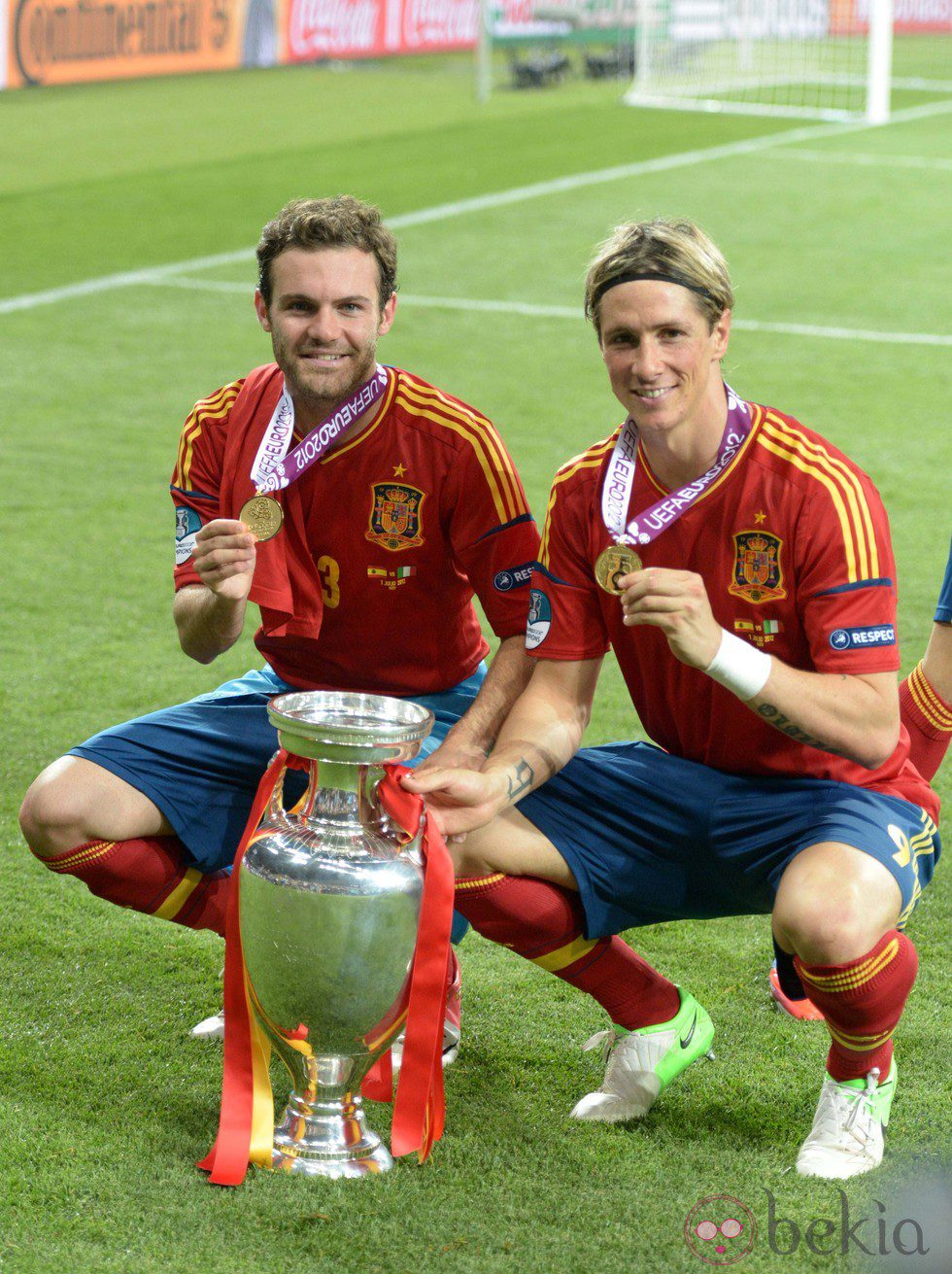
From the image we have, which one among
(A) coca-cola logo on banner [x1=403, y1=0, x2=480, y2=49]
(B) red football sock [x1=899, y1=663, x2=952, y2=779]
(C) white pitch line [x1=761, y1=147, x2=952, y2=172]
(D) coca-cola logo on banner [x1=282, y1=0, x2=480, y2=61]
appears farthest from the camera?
(A) coca-cola logo on banner [x1=403, y1=0, x2=480, y2=49]

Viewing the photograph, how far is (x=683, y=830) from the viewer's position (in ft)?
10.00

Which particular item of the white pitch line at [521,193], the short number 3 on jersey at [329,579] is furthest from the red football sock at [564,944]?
the white pitch line at [521,193]

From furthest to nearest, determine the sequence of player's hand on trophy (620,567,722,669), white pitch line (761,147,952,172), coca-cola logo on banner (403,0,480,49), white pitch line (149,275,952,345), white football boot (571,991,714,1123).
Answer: coca-cola logo on banner (403,0,480,49), white pitch line (761,147,952,172), white pitch line (149,275,952,345), white football boot (571,991,714,1123), player's hand on trophy (620,567,722,669)

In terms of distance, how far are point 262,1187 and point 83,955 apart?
3.12 ft

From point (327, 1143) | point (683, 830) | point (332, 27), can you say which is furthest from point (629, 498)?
point (332, 27)

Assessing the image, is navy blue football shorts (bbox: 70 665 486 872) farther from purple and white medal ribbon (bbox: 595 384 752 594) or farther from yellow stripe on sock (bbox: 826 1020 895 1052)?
yellow stripe on sock (bbox: 826 1020 895 1052)

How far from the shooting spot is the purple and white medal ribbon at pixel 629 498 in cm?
282

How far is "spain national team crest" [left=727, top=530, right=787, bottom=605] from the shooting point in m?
2.93

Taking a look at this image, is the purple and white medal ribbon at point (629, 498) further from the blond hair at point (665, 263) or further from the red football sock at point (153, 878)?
the red football sock at point (153, 878)

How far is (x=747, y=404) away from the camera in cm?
303

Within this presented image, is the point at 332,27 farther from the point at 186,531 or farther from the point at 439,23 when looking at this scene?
the point at 186,531

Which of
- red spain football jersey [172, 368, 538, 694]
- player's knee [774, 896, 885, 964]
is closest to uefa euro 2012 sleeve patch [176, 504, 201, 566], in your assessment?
red spain football jersey [172, 368, 538, 694]

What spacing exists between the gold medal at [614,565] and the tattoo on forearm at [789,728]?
0.29 meters

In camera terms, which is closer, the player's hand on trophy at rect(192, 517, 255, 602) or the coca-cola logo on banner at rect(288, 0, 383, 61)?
the player's hand on trophy at rect(192, 517, 255, 602)
